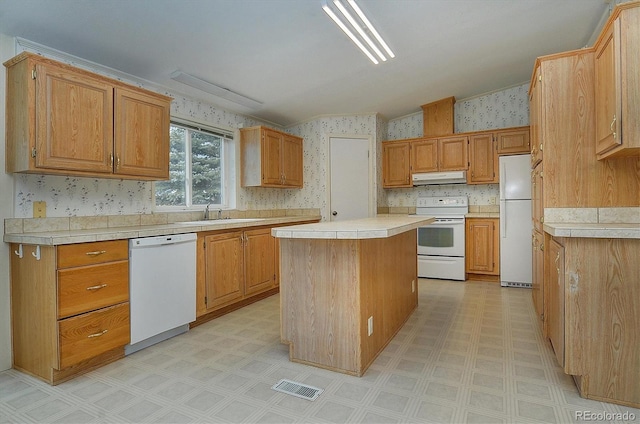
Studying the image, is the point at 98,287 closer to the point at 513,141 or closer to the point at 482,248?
the point at 482,248

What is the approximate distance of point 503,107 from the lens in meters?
5.28

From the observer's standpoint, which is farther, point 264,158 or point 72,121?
point 264,158

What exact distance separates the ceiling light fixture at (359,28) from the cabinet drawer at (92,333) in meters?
2.61

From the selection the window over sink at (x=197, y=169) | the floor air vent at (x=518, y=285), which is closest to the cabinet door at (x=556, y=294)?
the floor air vent at (x=518, y=285)

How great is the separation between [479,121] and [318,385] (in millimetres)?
4961

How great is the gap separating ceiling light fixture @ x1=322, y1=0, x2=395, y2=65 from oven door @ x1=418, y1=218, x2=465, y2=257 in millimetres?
2593

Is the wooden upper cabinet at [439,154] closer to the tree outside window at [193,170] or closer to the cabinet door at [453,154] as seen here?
the cabinet door at [453,154]

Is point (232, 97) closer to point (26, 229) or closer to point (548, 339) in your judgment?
point (26, 229)

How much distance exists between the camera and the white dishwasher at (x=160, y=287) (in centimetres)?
253

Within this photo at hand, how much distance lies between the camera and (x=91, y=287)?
2262 millimetres

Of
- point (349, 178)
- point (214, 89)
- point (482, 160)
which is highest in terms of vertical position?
point (214, 89)

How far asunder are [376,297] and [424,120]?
401cm

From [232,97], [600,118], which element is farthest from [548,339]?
[232,97]

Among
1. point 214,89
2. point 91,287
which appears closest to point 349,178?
point 214,89
